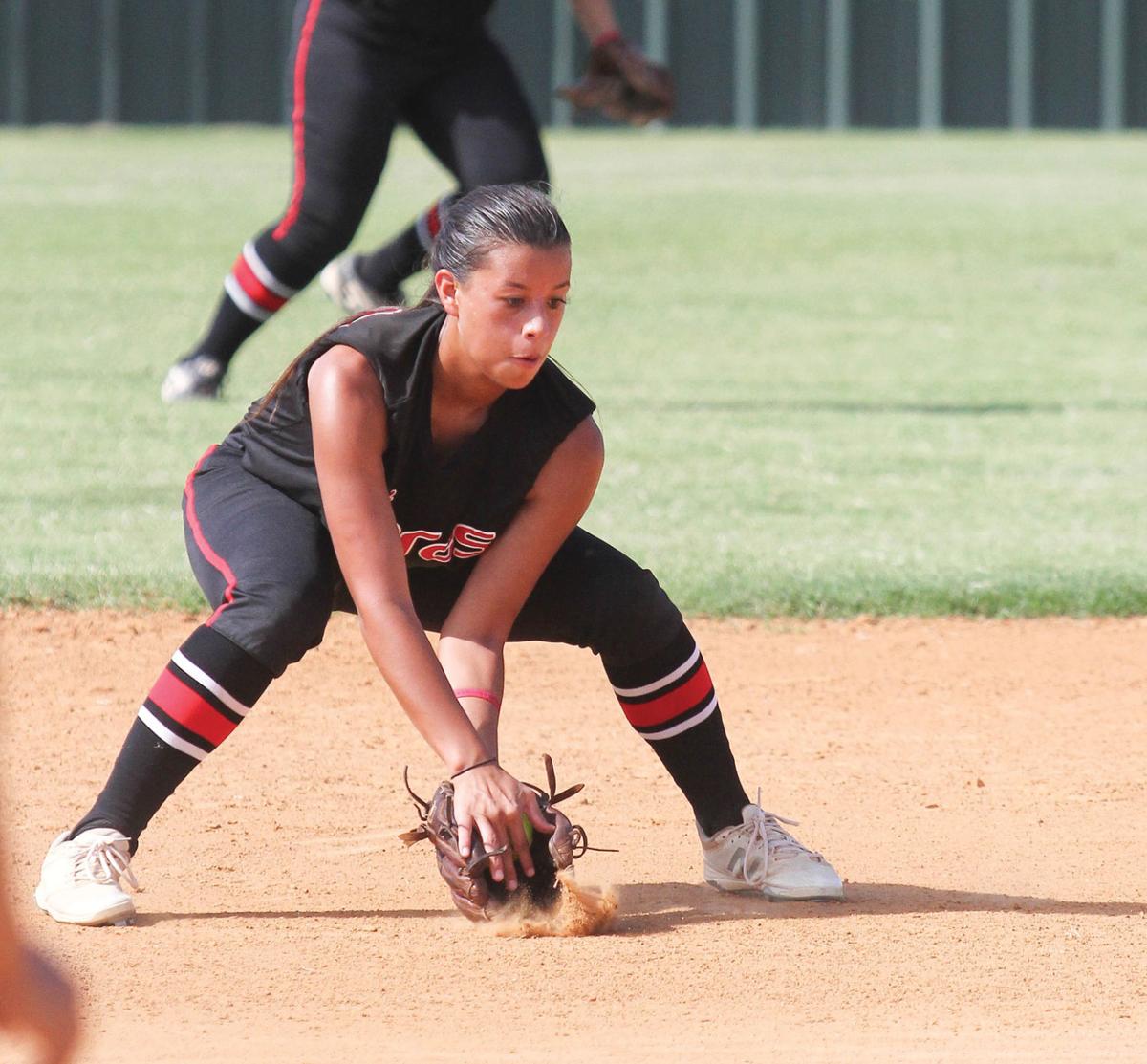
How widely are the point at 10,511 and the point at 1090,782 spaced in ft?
10.8

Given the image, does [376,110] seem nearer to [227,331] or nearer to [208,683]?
[227,331]

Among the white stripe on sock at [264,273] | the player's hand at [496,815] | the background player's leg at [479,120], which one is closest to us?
the player's hand at [496,815]

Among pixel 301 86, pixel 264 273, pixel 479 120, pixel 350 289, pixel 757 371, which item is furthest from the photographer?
pixel 757 371

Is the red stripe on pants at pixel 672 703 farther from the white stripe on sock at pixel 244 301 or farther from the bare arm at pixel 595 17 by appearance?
the white stripe on sock at pixel 244 301

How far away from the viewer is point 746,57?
2172 cm

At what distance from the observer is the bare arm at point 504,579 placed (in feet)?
9.59

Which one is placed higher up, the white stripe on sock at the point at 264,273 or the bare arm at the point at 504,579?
the bare arm at the point at 504,579

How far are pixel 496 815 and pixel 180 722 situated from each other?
49 centimetres

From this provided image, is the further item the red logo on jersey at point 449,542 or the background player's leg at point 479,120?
the background player's leg at point 479,120

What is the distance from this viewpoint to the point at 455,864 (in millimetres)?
2822

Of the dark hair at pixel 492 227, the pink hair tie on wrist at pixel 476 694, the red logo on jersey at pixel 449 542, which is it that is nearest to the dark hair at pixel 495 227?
the dark hair at pixel 492 227

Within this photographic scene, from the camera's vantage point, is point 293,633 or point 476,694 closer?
point 293,633

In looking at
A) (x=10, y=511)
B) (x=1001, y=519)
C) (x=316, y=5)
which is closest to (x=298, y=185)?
(x=316, y=5)

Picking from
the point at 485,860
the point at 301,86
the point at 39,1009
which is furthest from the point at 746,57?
the point at 39,1009
